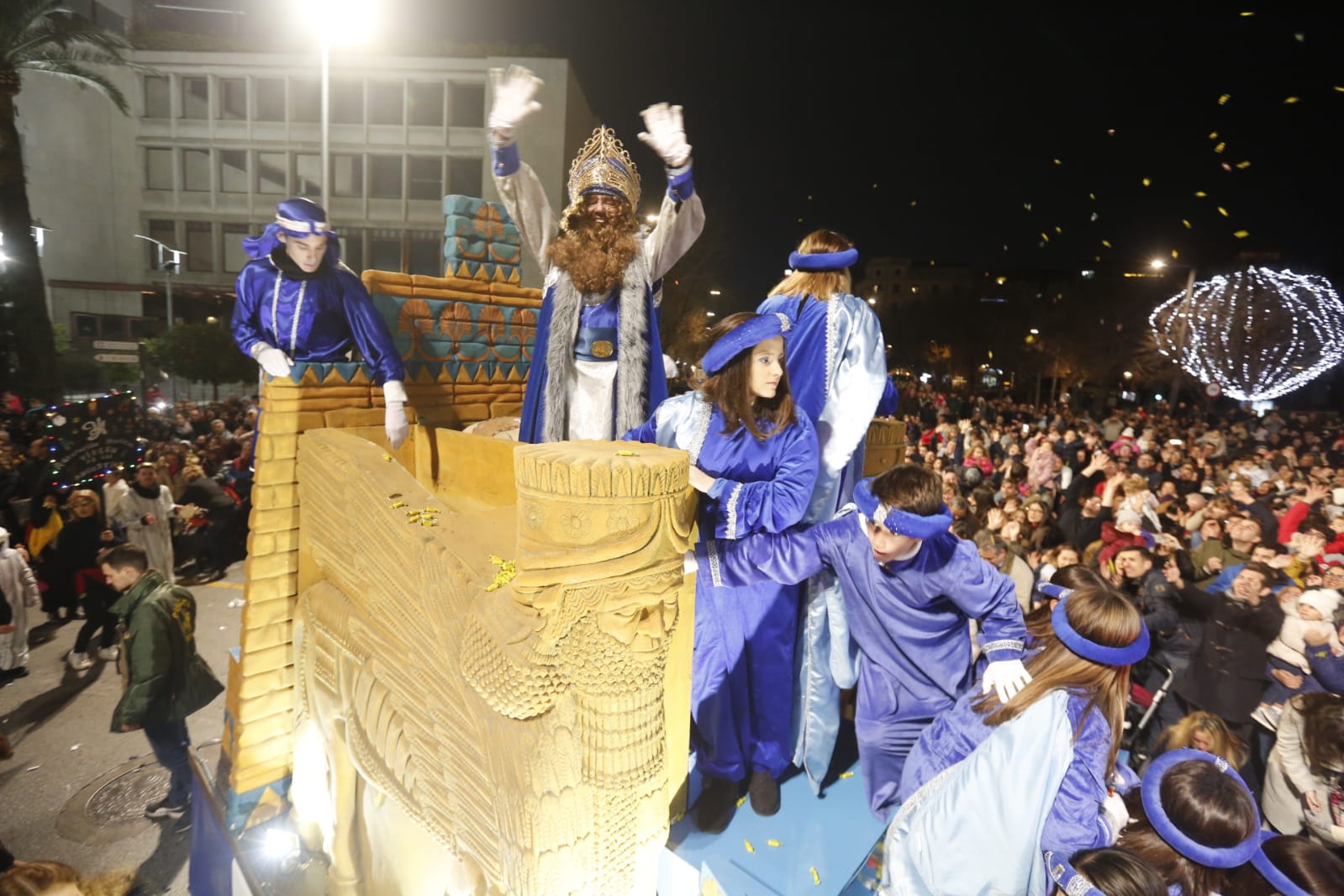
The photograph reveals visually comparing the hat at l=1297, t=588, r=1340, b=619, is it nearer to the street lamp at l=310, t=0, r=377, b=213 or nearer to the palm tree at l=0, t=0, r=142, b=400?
the street lamp at l=310, t=0, r=377, b=213

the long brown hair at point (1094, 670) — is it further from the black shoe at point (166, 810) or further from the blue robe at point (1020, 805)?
the black shoe at point (166, 810)

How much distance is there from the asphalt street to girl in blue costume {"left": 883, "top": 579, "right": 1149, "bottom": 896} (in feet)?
15.1

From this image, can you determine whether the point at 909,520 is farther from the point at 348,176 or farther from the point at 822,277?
the point at 348,176

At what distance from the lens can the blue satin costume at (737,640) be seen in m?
2.44

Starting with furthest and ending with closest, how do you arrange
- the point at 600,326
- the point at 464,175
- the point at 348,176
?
the point at 464,175
the point at 348,176
the point at 600,326

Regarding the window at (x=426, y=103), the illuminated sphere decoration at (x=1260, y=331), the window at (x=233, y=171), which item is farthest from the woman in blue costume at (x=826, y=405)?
the window at (x=233, y=171)

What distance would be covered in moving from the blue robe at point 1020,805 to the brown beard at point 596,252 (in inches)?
97.1

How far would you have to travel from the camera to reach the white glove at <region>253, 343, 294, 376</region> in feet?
10.4

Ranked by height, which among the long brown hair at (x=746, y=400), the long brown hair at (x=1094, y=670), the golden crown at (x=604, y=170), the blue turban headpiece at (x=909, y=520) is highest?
the golden crown at (x=604, y=170)

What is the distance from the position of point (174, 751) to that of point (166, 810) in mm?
499

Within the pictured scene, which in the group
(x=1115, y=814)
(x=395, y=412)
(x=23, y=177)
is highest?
(x=23, y=177)

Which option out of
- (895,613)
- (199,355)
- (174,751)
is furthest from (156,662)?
(199,355)

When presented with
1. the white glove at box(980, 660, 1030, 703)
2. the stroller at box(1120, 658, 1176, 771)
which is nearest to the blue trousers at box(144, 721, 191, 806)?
the white glove at box(980, 660, 1030, 703)

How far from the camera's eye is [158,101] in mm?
21172
